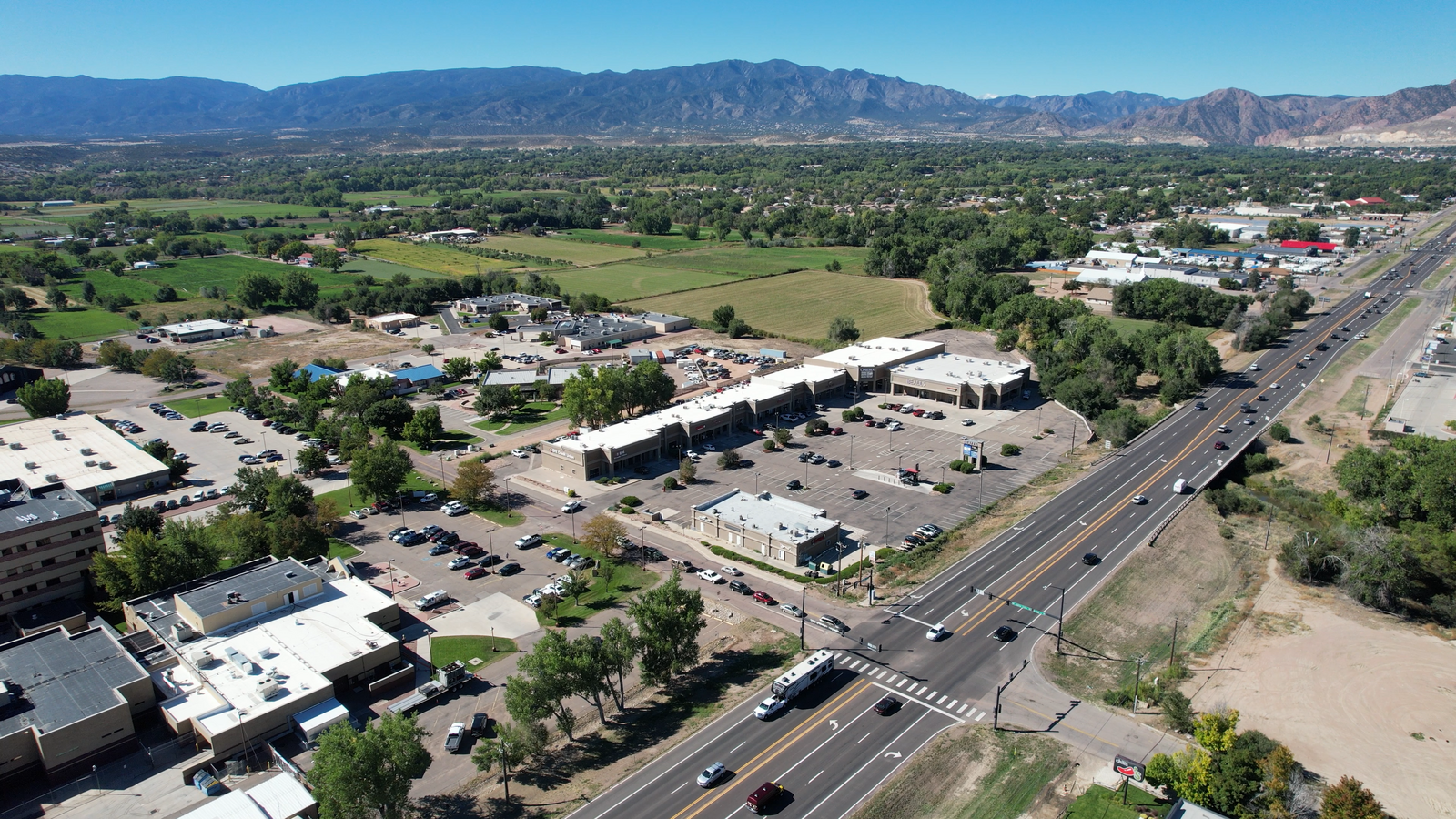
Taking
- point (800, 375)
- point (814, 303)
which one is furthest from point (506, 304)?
point (800, 375)

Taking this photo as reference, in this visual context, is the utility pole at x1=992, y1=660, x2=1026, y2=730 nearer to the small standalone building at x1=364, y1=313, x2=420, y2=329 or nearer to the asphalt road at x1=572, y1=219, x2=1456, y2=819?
the asphalt road at x1=572, y1=219, x2=1456, y2=819

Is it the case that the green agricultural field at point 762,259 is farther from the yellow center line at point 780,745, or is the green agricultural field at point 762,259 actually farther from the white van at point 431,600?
the yellow center line at point 780,745

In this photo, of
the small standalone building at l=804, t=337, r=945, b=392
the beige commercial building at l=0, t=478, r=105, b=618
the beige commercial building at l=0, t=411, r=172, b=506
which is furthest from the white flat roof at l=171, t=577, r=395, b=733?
the small standalone building at l=804, t=337, r=945, b=392

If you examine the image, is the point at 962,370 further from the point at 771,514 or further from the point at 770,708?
the point at 770,708

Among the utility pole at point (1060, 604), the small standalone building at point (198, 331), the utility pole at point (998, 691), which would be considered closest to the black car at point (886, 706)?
the utility pole at point (998, 691)

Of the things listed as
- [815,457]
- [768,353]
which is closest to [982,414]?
[815,457]

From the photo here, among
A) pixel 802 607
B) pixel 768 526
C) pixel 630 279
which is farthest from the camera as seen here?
pixel 630 279

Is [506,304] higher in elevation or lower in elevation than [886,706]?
higher

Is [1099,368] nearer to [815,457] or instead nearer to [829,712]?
[815,457]
